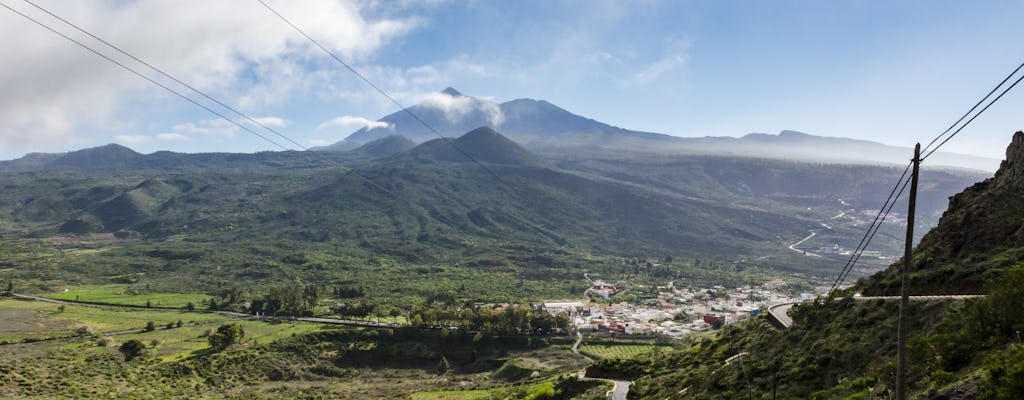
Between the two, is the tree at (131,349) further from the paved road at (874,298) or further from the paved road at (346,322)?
the paved road at (874,298)

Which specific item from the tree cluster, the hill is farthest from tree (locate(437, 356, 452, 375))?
the hill

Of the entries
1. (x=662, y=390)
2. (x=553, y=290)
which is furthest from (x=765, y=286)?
(x=662, y=390)

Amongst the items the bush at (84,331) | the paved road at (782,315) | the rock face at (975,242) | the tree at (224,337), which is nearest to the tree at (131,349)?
the tree at (224,337)

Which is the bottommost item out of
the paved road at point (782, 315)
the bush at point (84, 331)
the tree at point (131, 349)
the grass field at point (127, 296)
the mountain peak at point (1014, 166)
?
the grass field at point (127, 296)

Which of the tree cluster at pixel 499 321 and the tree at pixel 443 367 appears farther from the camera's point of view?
the tree cluster at pixel 499 321

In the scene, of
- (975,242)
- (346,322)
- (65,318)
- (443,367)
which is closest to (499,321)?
(443,367)

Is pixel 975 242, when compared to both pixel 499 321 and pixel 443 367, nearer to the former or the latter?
pixel 443 367

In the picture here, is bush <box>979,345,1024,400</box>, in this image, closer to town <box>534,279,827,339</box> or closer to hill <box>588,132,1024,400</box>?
hill <box>588,132,1024,400</box>

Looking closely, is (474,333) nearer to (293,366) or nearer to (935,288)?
(293,366)
